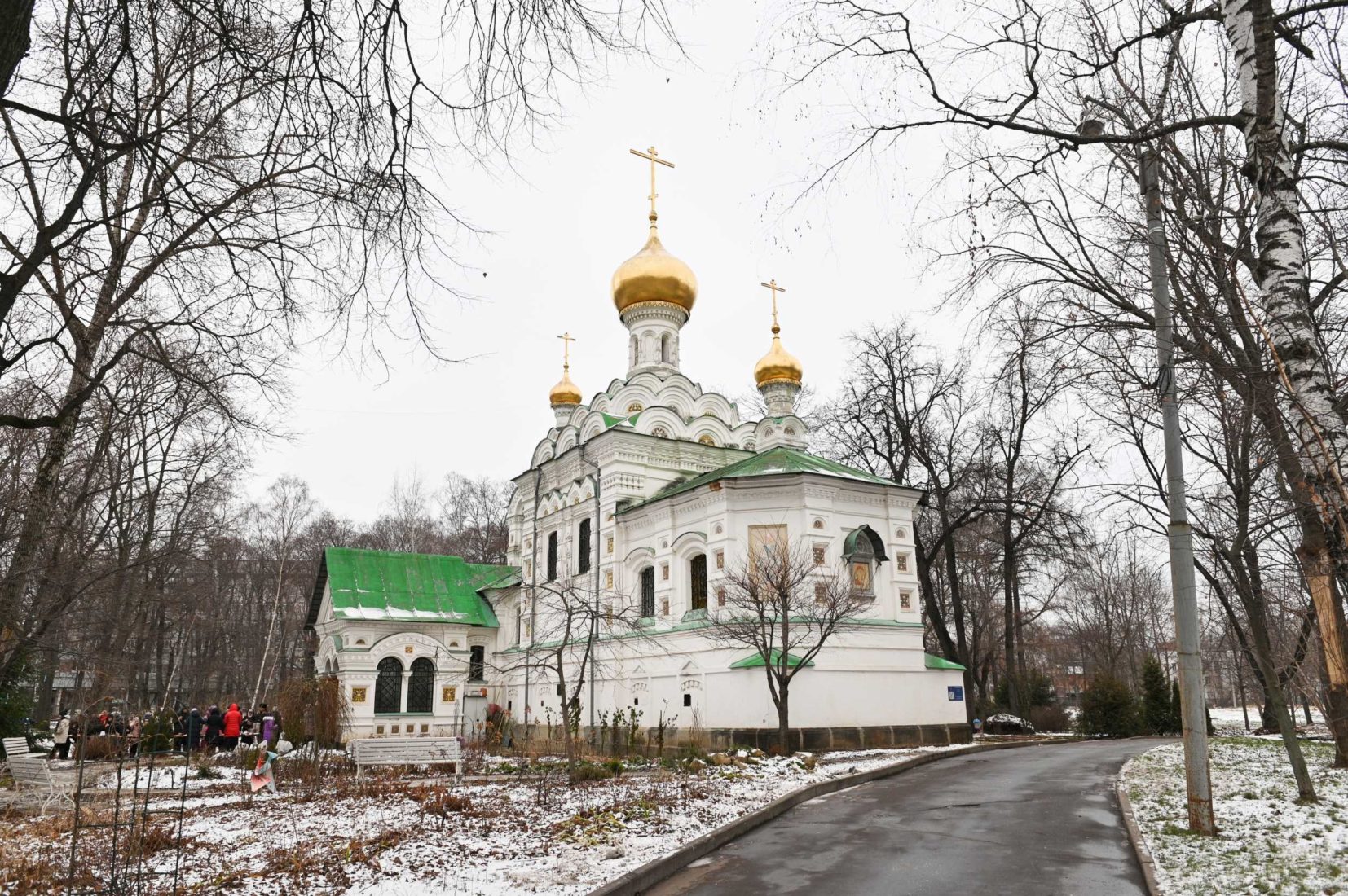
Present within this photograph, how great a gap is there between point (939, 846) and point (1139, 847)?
185 centimetres

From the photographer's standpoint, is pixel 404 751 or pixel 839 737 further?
pixel 839 737

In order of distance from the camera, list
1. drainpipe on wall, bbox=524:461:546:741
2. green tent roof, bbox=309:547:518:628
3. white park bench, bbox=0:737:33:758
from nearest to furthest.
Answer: white park bench, bbox=0:737:33:758 → drainpipe on wall, bbox=524:461:546:741 → green tent roof, bbox=309:547:518:628

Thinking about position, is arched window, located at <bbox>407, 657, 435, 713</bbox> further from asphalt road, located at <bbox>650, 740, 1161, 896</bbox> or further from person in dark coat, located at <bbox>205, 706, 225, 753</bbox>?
asphalt road, located at <bbox>650, 740, 1161, 896</bbox>

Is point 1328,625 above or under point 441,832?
above

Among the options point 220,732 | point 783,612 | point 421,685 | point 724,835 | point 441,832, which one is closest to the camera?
point 441,832

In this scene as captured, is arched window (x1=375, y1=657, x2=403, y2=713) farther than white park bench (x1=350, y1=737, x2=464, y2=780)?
Yes

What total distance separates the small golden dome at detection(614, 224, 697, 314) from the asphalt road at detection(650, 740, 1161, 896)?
69.3 feet

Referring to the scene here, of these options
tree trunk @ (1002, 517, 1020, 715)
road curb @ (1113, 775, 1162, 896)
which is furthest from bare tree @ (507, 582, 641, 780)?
road curb @ (1113, 775, 1162, 896)

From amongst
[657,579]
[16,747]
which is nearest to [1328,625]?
[657,579]

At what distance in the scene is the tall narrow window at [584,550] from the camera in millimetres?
30703

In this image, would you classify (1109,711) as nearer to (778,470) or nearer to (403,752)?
(778,470)

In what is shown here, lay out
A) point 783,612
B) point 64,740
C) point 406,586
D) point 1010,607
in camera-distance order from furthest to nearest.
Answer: point 406,586 < point 1010,607 < point 64,740 < point 783,612

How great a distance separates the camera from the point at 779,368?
31.7 m

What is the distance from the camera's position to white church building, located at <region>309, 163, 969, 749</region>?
23203 mm
